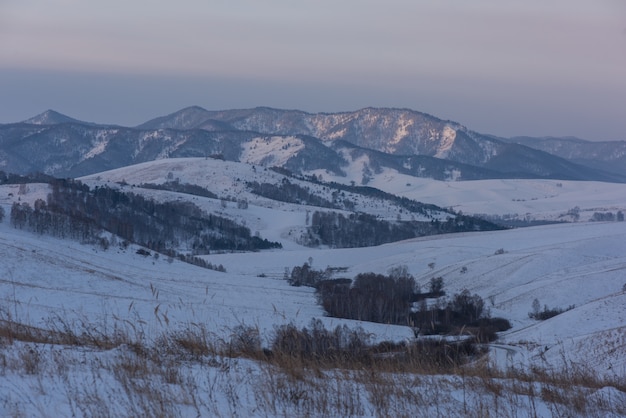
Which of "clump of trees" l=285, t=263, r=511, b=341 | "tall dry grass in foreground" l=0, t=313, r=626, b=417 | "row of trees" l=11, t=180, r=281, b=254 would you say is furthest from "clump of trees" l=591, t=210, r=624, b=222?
"tall dry grass in foreground" l=0, t=313, r=626, b=417

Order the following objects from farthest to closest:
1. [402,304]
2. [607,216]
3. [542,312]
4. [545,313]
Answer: [607,216] → [402,304] → [542,312] → [545,313]

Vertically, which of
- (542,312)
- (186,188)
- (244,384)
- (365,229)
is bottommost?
(542,312)

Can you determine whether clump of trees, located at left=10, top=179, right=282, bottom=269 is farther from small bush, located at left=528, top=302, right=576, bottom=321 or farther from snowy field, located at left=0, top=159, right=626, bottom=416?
small bush, located at left=528, top=302, right=576, bottom=321

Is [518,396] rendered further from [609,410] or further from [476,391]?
[609,410]

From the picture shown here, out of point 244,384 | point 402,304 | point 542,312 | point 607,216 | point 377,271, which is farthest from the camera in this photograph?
point 607,216

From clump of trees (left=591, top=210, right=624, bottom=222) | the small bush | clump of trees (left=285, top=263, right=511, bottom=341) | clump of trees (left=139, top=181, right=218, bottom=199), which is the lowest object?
the small bush

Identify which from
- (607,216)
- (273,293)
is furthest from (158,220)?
(607,216)

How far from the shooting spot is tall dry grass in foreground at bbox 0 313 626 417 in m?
6.23

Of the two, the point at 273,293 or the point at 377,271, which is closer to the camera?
the point at 273,293

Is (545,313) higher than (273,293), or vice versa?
(273,293)

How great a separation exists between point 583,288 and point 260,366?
57.4 metres

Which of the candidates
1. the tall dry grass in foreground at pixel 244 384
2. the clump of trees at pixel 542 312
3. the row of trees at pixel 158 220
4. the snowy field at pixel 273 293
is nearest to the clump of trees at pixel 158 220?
the row of trees at pixel 158 220

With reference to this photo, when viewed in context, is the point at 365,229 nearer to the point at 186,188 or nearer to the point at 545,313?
the point at 186,188

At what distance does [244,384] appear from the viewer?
7.07m
